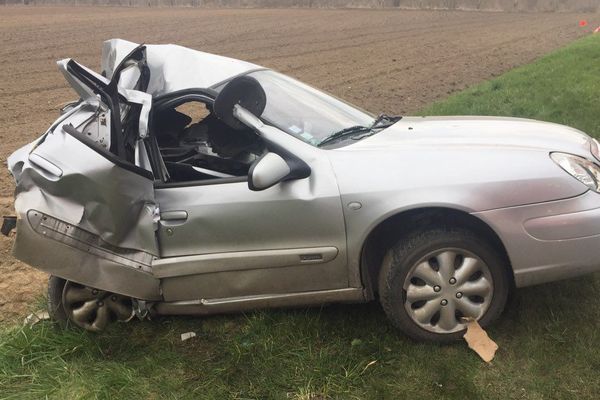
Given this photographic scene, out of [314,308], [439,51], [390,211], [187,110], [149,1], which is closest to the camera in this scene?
[390,211]

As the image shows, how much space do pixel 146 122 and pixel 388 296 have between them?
166 centimetres

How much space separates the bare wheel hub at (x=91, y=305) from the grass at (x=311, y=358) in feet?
0.27

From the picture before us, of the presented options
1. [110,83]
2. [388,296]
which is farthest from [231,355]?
[110,83]

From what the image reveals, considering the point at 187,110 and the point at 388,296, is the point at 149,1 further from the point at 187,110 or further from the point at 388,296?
the point at 388,296

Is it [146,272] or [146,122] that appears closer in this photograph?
[146,122]

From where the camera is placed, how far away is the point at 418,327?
3.31m

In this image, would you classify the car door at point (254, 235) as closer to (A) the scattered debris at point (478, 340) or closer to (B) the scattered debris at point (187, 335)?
(B) the scattered debris at point (187, 335)

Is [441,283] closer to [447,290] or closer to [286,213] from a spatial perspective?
[447,290]

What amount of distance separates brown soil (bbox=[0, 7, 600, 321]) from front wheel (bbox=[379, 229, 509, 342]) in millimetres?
2750

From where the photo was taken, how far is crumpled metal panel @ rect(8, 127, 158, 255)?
313 centimetres

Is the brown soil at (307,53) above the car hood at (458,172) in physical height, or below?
below

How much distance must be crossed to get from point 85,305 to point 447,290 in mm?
2245

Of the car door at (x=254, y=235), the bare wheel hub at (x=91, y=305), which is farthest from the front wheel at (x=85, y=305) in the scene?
the car door at (x=254, y=235)

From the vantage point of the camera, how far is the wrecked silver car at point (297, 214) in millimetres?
3100
